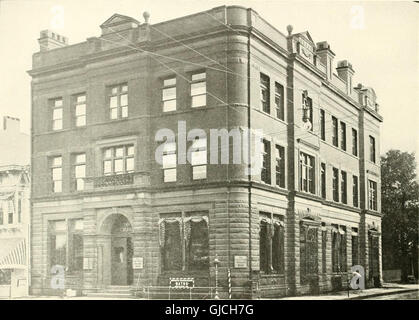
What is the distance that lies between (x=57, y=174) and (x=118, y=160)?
8.72 feet

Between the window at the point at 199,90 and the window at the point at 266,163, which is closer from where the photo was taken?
the window at the point at 199,90

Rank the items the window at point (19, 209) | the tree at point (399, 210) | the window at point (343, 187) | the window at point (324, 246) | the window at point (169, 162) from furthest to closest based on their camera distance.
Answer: the window at point (343, 187) < the window at point (324, 246) < the window at point (19, 209) < the window at point (169, 162) < the tree at point (399, 210)

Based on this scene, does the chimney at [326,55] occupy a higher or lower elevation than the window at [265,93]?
higher

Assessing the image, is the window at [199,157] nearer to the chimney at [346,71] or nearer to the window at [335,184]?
the chimney at [346,71]

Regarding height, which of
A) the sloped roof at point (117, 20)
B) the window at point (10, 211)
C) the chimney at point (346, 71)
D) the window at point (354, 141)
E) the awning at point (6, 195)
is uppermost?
the sloped roof at point (117, 20)

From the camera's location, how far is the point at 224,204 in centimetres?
2234

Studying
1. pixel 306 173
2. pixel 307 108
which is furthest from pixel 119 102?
pixel 306 173

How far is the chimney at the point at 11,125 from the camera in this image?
77.2 feet

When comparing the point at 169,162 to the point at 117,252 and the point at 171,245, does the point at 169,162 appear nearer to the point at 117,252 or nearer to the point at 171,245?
the point at 171,245

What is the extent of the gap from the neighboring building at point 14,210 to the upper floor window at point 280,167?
346 inches

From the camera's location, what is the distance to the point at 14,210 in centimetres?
2455

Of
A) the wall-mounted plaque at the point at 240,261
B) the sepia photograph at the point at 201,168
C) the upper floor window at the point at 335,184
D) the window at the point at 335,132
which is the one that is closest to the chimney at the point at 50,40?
the sepia photograph at the point at 201,168

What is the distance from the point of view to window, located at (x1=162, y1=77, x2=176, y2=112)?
23484 mm

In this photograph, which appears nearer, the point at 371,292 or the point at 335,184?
the point at 371,292
